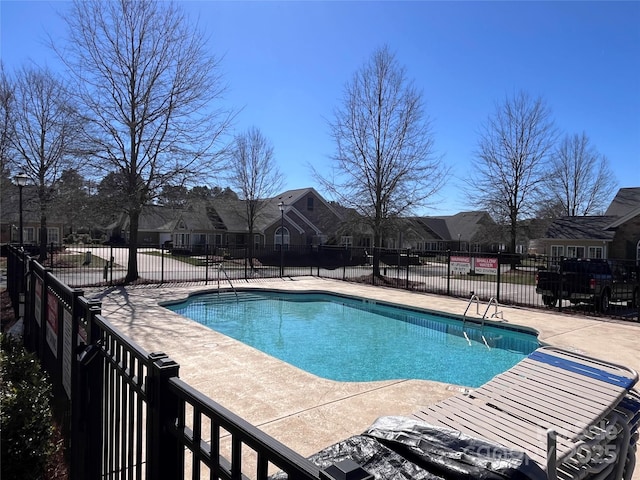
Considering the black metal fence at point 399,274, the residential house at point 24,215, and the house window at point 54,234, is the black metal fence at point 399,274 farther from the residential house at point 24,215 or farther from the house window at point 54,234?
the house window at point 54,234

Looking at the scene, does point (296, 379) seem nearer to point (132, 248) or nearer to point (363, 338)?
point (363, 338)

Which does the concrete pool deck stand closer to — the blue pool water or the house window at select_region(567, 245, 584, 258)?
the blue pool water

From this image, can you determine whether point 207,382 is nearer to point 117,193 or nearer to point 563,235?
point 117,193

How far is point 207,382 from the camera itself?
18.2 feet

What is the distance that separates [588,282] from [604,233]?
20.9 m

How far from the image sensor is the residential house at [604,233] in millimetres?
27188

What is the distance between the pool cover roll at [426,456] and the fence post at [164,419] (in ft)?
1.65

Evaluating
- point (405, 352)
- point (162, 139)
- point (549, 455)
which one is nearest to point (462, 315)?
point (405, 352)

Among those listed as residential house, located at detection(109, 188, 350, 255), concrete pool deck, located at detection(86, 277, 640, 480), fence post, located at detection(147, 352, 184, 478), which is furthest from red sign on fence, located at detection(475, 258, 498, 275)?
residential house, located at detection(109, 188, 350, 255)

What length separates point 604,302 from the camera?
12.4m

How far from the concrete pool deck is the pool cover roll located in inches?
69.4

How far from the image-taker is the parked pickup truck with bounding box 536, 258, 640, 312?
39.9ft

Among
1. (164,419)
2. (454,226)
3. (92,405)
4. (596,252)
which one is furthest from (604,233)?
(164,419)

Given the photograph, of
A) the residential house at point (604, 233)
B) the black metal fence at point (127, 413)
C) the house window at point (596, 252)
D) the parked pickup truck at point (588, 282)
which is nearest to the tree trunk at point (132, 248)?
the black metal fence at point (127, 413)
